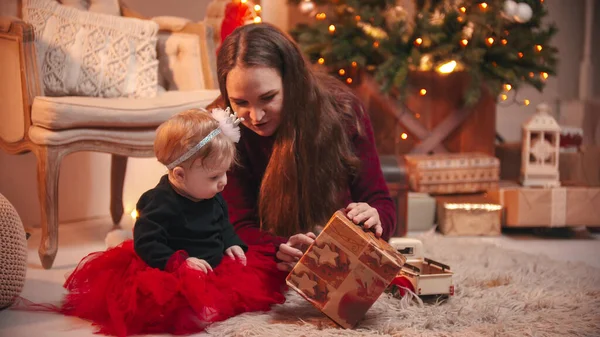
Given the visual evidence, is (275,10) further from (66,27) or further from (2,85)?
(2,85)

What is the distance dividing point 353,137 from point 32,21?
3.93 ft

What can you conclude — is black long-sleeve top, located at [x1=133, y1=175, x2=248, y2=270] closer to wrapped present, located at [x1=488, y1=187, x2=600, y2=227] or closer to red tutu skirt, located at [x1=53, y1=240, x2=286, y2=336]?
red tutu skirt, located at [x1=53, y1=240, x2=286, y2=336]

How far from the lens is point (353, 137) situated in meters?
1.83

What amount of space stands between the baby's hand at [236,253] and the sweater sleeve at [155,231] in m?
0.16

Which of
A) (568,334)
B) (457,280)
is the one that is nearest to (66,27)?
(457,280)

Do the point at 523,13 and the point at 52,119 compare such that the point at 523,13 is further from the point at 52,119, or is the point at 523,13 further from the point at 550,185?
the point at 52,119

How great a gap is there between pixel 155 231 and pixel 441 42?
5.71 feet

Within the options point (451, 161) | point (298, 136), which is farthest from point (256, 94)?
point (451, 161)

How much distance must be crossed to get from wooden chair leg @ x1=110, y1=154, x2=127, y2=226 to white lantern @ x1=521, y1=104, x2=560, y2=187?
1.61 meters

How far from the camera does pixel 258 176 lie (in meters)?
1.85

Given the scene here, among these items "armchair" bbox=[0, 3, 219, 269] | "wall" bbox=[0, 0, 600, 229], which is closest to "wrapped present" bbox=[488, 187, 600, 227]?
"wall" bbox=[0, 0, 600, 229]

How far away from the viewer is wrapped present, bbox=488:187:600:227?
2801mm

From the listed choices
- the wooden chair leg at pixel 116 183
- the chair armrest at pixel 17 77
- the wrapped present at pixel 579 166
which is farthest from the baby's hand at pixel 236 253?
the wrapped present at pixel 579 166

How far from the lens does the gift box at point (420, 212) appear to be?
2.83 metres
